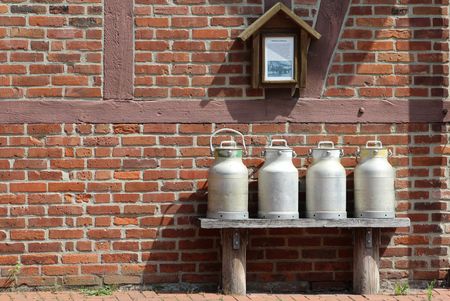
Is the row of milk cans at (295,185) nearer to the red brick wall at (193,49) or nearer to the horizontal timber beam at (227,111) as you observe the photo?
the horizontal timber beam at (227,111)

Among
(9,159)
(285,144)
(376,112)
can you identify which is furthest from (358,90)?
(9,159)

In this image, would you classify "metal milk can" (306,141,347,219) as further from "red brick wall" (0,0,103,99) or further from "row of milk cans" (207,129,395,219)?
"red brick wall" (0,0,103,99)

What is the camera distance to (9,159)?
21.0ft

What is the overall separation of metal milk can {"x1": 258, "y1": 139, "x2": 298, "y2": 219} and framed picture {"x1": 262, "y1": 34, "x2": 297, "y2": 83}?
22.1 inches

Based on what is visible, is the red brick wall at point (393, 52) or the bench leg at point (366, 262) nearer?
the bench leg at point (366, 262)

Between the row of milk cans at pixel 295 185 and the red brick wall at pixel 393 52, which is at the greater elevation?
the red brick wall at pixel 393 52

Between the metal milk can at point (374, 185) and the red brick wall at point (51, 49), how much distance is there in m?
2.13

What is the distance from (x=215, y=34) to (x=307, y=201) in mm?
1492

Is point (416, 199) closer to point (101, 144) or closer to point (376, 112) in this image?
point (376, 112)

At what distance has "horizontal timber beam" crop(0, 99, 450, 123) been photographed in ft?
21.1

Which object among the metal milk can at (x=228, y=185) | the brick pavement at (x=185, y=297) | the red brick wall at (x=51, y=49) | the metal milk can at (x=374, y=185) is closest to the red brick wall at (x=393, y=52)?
the metal milk can at (x=374, y=185)

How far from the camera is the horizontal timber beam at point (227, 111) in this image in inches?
253

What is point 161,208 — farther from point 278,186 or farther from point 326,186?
point 326,186

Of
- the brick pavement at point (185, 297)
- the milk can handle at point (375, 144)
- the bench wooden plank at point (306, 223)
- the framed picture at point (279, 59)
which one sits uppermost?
the framed picture at point (279, 59)
